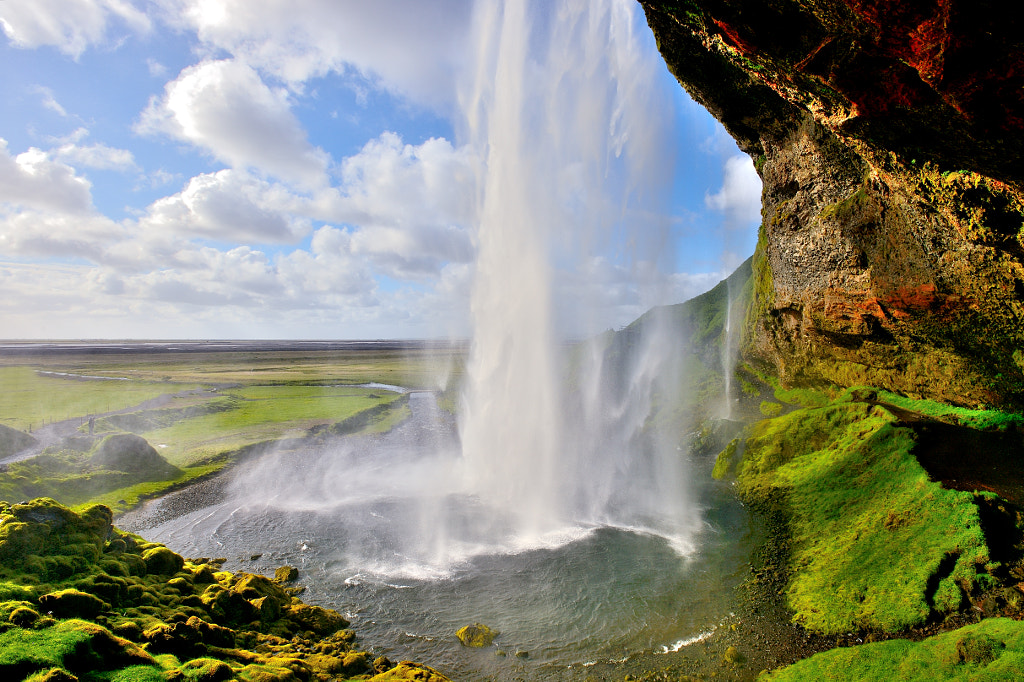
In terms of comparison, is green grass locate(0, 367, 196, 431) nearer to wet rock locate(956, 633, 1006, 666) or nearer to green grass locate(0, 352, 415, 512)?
green grass locate(0, 352, 415, 512)

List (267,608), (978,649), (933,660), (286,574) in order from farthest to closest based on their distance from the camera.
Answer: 1. (286,574)
2. (267,608)
3. (933,660)
4. (978,649)

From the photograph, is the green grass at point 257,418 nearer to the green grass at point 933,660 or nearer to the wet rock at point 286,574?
the wet rock at point 286,574

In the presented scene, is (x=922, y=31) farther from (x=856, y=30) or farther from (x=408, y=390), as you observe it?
(x=408, y=390)

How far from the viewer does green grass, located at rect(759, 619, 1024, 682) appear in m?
8.62

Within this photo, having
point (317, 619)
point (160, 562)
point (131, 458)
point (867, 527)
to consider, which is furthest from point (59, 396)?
point (867, 527)

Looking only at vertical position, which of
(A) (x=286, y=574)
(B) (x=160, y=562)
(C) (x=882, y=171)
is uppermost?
(C) (x=882, y=171)

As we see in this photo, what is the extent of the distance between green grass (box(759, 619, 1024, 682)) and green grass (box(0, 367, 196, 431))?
54068 millimetres

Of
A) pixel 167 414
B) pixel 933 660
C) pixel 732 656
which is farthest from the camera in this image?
pixel 167 414

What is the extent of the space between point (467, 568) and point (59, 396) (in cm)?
6418

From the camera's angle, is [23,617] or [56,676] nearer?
[56,676]

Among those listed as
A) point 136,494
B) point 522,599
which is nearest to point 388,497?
point 522,599

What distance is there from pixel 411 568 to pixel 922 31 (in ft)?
63.0

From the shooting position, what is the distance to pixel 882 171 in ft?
34.9

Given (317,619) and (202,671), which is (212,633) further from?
(317,619)
